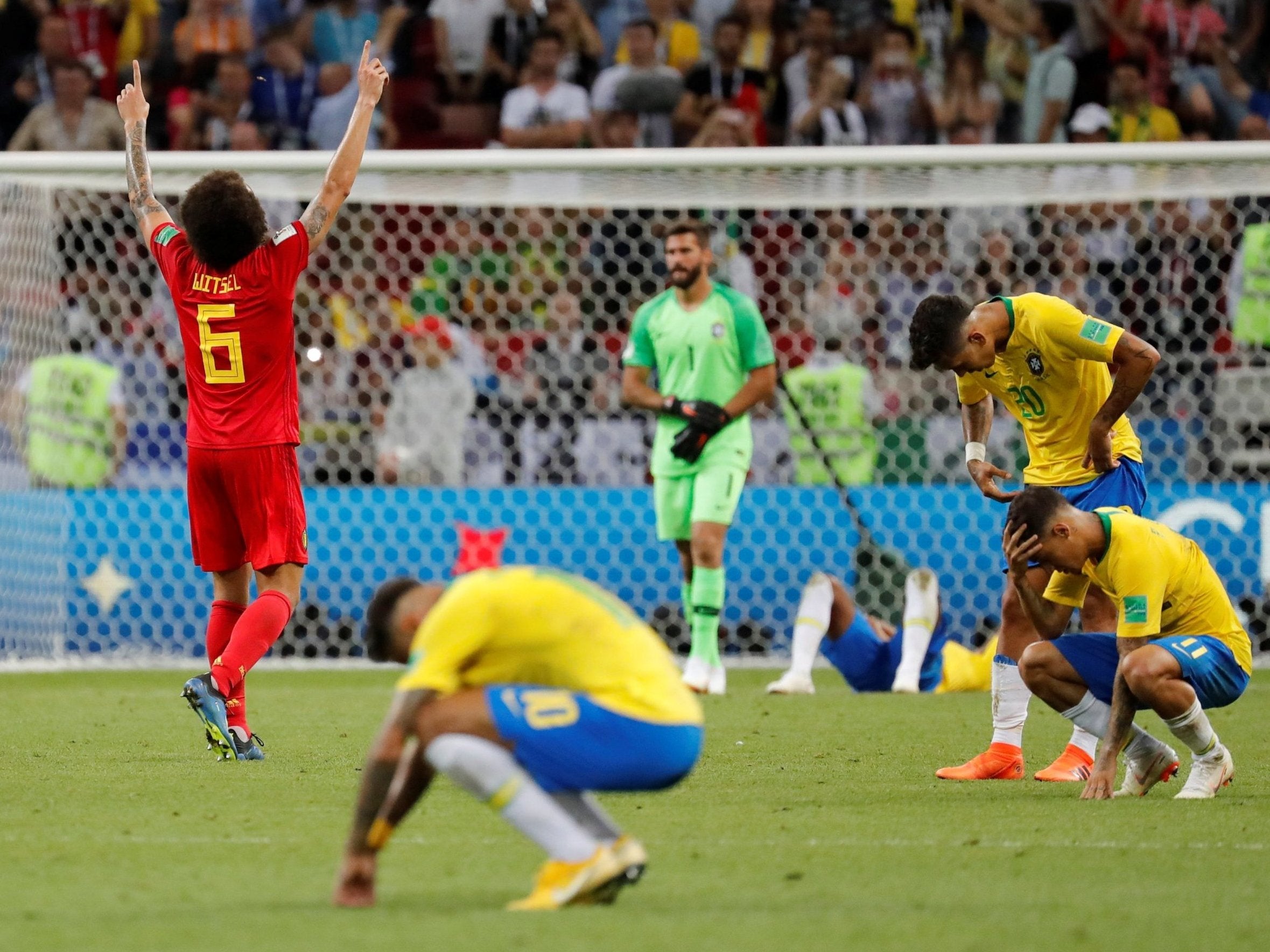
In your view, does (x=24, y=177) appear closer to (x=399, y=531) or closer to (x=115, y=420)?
(x=115, y=420)

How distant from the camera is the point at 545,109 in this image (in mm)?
14711

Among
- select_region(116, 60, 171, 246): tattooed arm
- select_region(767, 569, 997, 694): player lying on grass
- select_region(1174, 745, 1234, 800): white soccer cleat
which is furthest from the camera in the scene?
select_region(767, 569, 997, 694): player lying on grass

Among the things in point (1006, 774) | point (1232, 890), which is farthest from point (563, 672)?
point (1006, 774)

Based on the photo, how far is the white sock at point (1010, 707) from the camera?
21.1ft

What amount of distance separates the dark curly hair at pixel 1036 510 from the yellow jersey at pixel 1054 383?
863 millimetres

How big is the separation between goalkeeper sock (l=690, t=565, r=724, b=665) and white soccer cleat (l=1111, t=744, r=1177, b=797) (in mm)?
3976

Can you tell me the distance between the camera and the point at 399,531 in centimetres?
1139

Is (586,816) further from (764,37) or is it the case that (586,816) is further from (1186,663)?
(764,37)

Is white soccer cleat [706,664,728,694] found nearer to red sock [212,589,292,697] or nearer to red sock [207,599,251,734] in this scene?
red sock [207,599,251,734]

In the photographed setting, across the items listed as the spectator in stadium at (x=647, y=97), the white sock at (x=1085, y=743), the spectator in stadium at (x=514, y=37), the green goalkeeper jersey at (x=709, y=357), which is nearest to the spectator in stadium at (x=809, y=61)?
the spectator in stadium at (x=647, y=97)

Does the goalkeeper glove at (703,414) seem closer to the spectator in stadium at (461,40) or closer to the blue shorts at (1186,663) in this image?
the blue shorts at (1186,663)

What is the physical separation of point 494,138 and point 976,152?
5473mm

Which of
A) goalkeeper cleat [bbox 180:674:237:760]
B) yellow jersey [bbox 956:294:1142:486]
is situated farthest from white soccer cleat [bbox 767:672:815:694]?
goalkeeper cleat [bbox 180:674:237:760]

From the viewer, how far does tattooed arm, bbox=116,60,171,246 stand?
22.2ft
